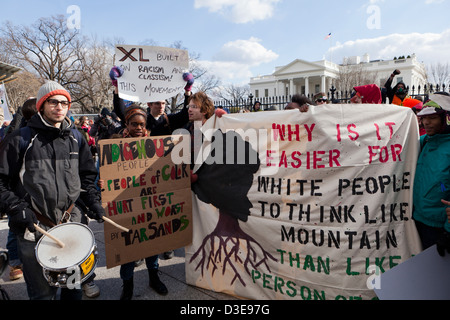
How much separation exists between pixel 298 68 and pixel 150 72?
2676 inches

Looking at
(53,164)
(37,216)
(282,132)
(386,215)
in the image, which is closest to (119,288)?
(37,216)

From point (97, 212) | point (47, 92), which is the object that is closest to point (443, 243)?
point (97, 212)

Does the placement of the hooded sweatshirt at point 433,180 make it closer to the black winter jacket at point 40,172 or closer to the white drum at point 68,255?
the white drum at point 68,255

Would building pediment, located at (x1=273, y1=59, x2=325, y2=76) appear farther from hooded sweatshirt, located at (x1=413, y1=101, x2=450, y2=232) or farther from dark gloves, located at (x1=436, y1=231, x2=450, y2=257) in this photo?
dark gloves, located at (x1=436, y1=231, x2=450, y2=257)

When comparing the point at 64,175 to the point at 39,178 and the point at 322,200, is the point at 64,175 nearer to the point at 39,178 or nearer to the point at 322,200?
the point at 39,178

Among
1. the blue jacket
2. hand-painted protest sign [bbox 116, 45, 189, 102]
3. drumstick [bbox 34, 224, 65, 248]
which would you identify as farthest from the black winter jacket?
the blue jacket

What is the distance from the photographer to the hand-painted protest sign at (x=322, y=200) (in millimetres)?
2348

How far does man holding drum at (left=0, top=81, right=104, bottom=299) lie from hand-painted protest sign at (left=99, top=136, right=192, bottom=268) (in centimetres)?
41

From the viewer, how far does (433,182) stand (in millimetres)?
2162

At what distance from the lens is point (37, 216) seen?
6.89 ft

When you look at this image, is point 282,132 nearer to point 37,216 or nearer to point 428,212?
point 428,212

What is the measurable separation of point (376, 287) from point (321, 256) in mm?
427

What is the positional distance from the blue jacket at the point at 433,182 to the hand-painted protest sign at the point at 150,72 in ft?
8.34

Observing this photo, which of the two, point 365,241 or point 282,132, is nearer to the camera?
point 365,241
